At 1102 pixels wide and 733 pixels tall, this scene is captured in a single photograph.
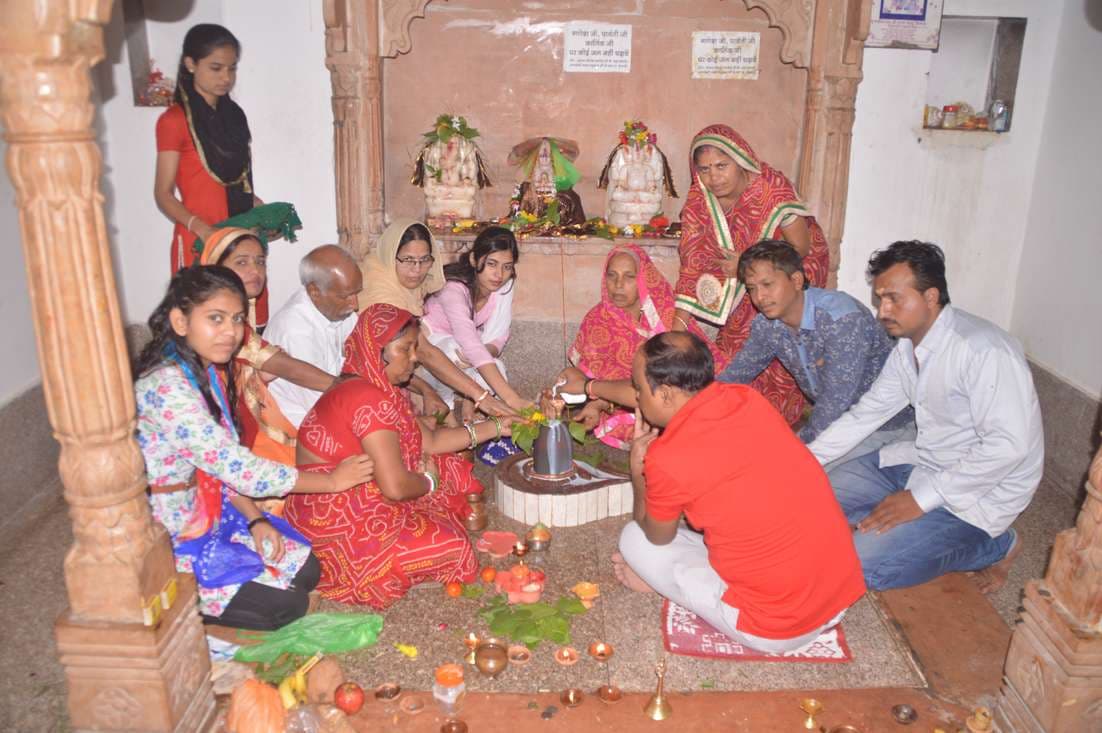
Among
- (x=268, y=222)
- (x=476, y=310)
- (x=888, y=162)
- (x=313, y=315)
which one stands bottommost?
(x=476, y=310)

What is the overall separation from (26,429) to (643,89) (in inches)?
170

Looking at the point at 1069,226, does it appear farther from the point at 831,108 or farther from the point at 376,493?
the point at 376,493

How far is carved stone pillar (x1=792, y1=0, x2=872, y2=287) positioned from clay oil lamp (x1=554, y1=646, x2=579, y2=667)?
11.8 feet

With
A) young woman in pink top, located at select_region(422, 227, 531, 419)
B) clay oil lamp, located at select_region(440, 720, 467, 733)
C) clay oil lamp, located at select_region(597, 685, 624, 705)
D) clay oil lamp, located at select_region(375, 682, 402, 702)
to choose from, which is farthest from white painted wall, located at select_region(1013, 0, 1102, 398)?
clay oil lamp, located at select_region(375, 682, 402, 702)

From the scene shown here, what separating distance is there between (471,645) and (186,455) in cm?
119

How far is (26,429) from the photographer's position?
4145mm

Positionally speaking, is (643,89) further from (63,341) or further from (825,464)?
(63,341)

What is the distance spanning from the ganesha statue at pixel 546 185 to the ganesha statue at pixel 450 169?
37 centimetres

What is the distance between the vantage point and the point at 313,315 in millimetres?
4238

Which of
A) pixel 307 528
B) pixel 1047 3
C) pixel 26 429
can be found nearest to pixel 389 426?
pixel 307 528

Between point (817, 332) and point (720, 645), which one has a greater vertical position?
point (817, 332)

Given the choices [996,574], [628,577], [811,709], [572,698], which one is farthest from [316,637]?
[996,574]

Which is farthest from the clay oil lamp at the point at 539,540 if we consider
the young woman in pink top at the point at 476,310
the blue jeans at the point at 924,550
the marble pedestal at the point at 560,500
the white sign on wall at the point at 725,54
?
the white sign on wall at the point at 725,54

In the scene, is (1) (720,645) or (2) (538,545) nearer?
(1) (720,645)
